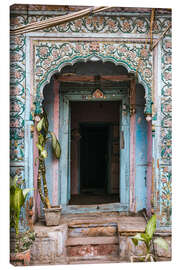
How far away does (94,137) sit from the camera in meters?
7.76

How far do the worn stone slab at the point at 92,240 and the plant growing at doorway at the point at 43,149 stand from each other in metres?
0.48

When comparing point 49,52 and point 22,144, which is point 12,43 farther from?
point 22,144

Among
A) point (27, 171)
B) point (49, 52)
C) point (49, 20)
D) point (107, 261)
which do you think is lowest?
point (107, 261)

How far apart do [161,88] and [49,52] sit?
1279mm

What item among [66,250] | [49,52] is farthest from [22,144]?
[66,250]

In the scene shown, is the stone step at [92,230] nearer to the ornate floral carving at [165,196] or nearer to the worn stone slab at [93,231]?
the worn stone slab at [93,231]

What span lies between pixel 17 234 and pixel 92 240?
0.97m

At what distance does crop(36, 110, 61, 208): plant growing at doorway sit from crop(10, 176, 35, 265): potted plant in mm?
511

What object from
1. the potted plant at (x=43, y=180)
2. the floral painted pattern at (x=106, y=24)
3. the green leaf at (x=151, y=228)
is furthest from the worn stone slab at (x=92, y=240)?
the floral painted pattern at (x=106, y=24)

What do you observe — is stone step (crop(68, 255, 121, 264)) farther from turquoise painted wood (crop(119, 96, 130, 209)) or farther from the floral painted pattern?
the floral painted pattern

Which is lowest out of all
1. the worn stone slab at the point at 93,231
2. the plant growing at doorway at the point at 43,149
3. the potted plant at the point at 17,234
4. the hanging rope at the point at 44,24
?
the worn stone slab at the point at 93,231

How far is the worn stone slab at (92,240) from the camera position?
3609 millimetres

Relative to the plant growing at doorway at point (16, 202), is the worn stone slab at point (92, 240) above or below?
below
